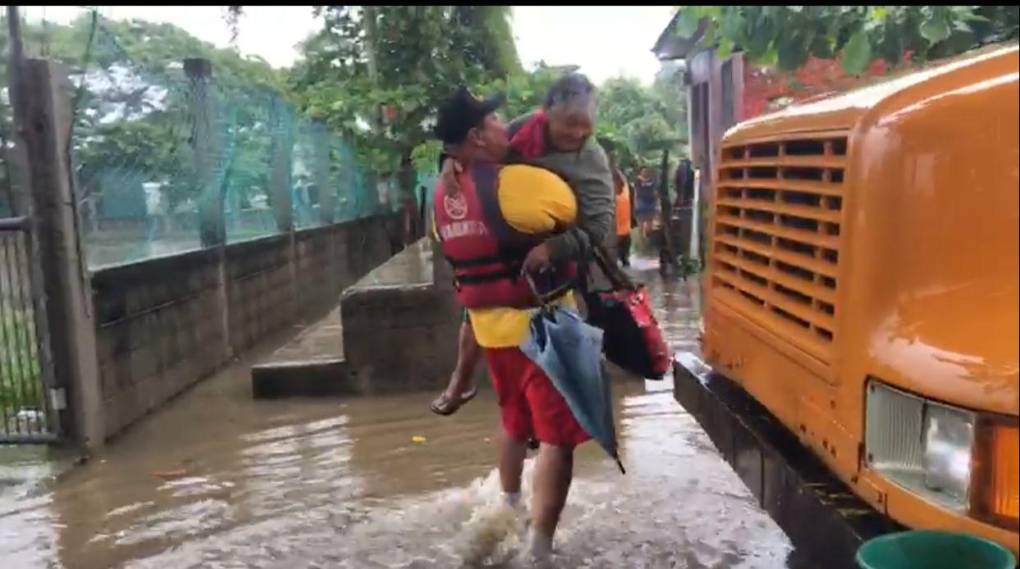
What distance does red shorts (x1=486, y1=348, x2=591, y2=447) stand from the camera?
4.02 metres

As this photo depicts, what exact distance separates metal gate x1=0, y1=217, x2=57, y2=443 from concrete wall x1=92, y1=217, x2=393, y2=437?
1.48 feet

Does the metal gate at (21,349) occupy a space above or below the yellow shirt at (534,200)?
below

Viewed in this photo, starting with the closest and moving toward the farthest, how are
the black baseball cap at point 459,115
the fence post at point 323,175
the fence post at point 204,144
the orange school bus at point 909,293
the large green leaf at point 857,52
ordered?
the orange school bus at point 909,293 → the black baseball cap at point 459,115 → the large green leaf at point 857,52 → the fence post at point 204,144 → the fence post at point 323,175

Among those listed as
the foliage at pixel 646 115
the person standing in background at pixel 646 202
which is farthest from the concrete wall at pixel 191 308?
the foliage at pixel 646 115

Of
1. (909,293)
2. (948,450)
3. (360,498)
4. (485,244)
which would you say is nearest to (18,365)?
(360,498)

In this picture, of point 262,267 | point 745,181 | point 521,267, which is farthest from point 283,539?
point 262,267

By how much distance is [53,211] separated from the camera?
610 centimetres

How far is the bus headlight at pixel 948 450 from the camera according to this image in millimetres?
2266

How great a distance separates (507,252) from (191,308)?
5.23 m

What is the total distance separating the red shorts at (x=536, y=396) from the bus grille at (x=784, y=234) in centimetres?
72

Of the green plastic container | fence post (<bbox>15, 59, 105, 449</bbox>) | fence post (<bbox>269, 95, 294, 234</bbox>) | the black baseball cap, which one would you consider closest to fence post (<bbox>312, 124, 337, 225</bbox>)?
fence post (<bbox>269, 95, 294, 234</bbox>)

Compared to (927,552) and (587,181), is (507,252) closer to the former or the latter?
(587,181)

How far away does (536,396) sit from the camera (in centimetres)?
404

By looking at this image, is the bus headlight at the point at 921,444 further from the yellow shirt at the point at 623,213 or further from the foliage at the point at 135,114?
the yellow shirt at the point at 623,213
